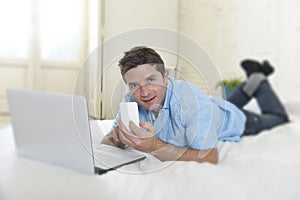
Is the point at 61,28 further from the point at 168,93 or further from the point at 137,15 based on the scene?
the point at 168,93

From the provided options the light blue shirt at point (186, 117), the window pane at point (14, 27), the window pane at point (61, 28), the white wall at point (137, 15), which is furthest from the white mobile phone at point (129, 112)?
the window pane at point (14, 27)

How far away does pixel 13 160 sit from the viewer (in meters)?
0.44

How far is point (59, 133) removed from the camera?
38cm

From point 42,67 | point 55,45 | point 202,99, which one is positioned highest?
point 202,99

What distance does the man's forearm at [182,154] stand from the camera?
28 cm

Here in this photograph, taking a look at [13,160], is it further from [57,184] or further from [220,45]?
[220,45]

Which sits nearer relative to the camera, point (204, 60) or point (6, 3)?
point (204, 60)

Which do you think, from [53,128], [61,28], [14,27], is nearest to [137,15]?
[61,28]

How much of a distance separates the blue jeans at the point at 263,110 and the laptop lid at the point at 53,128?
1.01 feet

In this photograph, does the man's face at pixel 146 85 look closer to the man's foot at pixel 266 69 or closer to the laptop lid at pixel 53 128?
the laptop lid at pixel 53 128

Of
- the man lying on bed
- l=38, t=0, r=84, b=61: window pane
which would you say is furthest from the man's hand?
l=38, t=0, r=84, b=61: window pane

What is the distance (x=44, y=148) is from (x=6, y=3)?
5.67ft

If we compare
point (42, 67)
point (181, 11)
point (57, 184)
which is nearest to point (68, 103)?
point (57, 184)

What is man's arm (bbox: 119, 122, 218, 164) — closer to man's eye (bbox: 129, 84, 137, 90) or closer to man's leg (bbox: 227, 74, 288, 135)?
man's eye (bbox: 129, 84, 137, 90)
